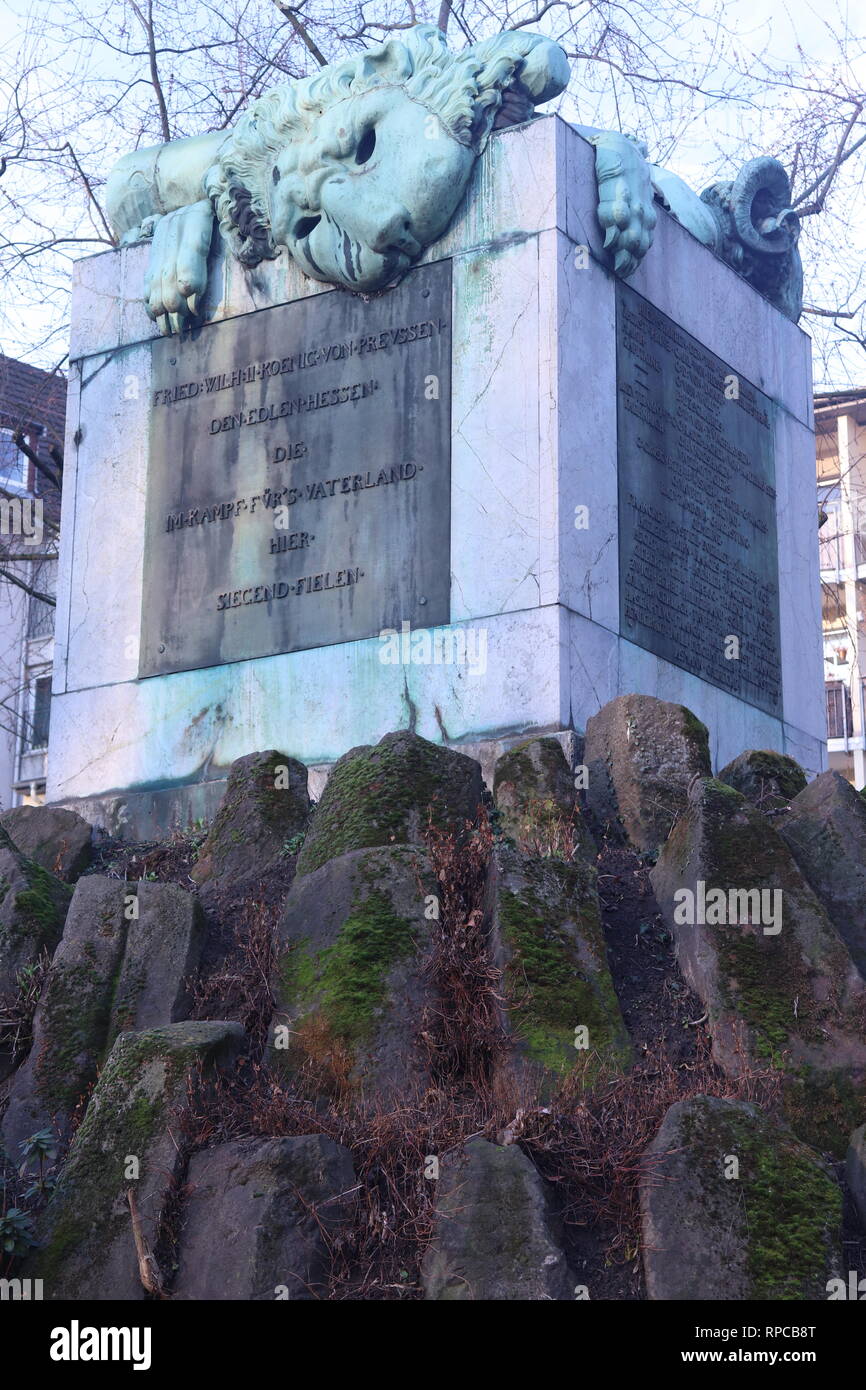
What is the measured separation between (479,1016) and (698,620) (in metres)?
4.73

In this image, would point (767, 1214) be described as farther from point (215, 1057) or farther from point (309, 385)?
point (309, 385)

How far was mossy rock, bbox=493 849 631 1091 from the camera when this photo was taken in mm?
6758

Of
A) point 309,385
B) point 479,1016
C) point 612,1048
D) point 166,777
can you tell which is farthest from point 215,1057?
point 309,385

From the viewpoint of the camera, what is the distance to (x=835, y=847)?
7.83 m

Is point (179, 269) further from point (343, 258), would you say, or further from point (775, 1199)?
point (775, 1199)

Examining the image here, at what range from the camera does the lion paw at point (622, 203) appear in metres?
10.8

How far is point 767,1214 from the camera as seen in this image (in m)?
5.78

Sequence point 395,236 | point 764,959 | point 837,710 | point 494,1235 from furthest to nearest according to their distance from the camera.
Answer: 1. point 837,710
2. point 395,236
3. point 764,959
4. point 494,1235

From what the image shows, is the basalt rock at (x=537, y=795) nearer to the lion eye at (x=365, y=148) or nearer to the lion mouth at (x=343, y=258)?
the lion mouth at (x=343, y=258)

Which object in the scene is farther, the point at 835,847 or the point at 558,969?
the point at 835,847

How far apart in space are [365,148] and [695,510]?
2.69 m

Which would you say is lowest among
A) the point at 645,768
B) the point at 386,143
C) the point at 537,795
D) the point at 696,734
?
the point at 537,795

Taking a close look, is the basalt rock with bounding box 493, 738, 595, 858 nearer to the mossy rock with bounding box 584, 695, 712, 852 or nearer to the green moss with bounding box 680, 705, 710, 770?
the mossy rock with bounding box 584, 695, 712, 852

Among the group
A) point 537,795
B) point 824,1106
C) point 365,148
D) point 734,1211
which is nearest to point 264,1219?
point 734,1211
